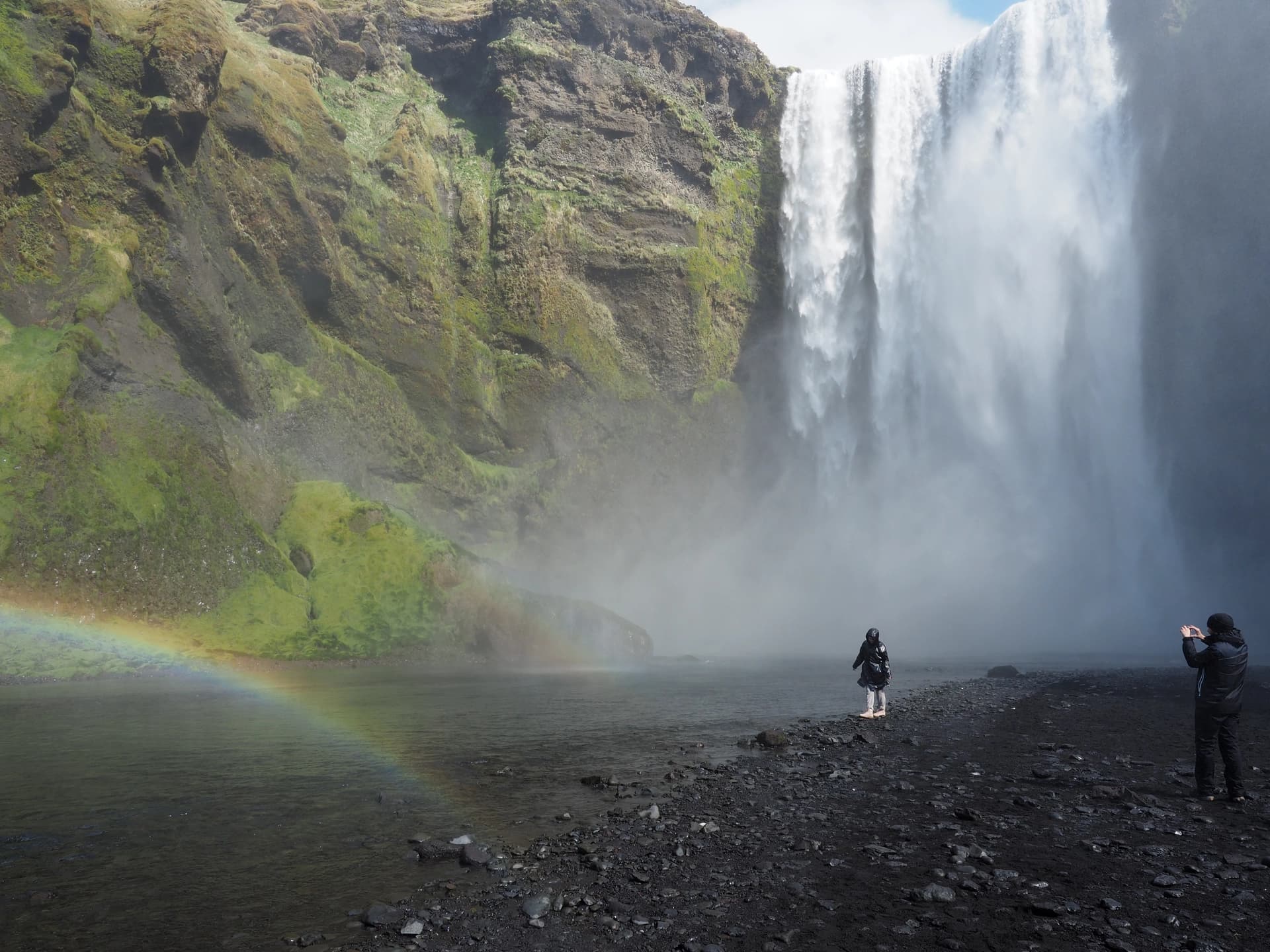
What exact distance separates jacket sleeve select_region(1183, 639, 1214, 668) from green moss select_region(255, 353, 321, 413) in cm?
4783

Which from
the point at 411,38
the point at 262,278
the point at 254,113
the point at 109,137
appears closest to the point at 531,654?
the point at 262,278

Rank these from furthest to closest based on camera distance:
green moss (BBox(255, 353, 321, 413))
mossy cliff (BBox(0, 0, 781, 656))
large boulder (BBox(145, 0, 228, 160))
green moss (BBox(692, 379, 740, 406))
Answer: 1. green moss (BBox(692, 379, 740, 406))
2. green moss (BBox(255, 353, 321, 413))
3. large boulder (BBox(145, 0, 228, 160))
4. mossy cliff (BBox(0, 0, 781, 656))

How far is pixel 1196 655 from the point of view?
11430 mm

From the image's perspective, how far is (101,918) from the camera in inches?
292

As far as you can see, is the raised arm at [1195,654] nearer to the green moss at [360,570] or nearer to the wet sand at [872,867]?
the wet sand at [872,867]

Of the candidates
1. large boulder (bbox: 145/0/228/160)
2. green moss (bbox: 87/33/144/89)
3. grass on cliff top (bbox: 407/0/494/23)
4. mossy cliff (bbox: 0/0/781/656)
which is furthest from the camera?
grass on cliff top (bbox: 407/0/494/23)

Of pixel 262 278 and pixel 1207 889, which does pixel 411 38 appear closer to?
pixel 262 278

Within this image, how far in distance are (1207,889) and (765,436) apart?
6686 cm

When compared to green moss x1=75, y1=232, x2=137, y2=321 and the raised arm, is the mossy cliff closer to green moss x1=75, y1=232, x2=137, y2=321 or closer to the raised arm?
green moss x1=75, y1=232, x2=137, y2=321

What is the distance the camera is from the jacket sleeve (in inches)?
445

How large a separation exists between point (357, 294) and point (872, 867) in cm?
5541

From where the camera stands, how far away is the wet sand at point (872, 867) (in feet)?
22.5

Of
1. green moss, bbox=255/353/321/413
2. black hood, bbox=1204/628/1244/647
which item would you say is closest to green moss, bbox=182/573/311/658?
green moss, bbox=255/353/321/413

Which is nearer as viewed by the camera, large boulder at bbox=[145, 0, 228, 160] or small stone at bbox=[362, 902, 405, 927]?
small stone at bbox=[362, 902, 405, 927]
